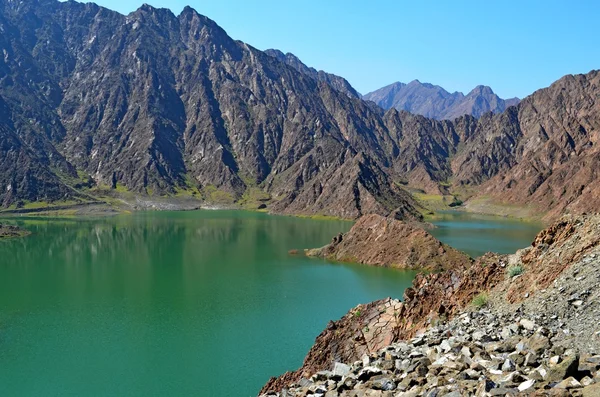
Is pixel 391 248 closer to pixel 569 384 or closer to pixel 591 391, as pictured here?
pixel 569 384

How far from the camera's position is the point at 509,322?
67.8ft

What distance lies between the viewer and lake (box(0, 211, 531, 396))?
5103cm

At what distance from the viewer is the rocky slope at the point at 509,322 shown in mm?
14398

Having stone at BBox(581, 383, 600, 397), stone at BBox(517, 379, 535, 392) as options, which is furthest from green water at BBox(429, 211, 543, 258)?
stone at BBox(581, 383, 600, 397)

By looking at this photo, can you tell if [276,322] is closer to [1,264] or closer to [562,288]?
[562,288]

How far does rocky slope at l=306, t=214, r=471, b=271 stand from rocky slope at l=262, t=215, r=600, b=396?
7680 centimetres

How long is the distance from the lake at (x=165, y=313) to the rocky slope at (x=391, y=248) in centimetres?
656

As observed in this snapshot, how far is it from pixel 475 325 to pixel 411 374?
23.4 ft

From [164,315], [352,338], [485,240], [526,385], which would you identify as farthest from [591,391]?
[485,240]

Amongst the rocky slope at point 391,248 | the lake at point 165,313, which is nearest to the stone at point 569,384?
the lake at point 165,313

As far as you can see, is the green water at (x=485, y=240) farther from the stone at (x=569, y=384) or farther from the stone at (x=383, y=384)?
the stone at (x=569, y=384)

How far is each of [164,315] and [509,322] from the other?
201 feet

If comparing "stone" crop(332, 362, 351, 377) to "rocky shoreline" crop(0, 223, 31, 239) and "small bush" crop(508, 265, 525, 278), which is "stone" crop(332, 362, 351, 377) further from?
"rocky shoreline" crop(0, 223, 31, 239)

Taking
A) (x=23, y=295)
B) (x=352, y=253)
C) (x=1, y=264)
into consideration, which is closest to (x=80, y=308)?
(x=23, y=295)
